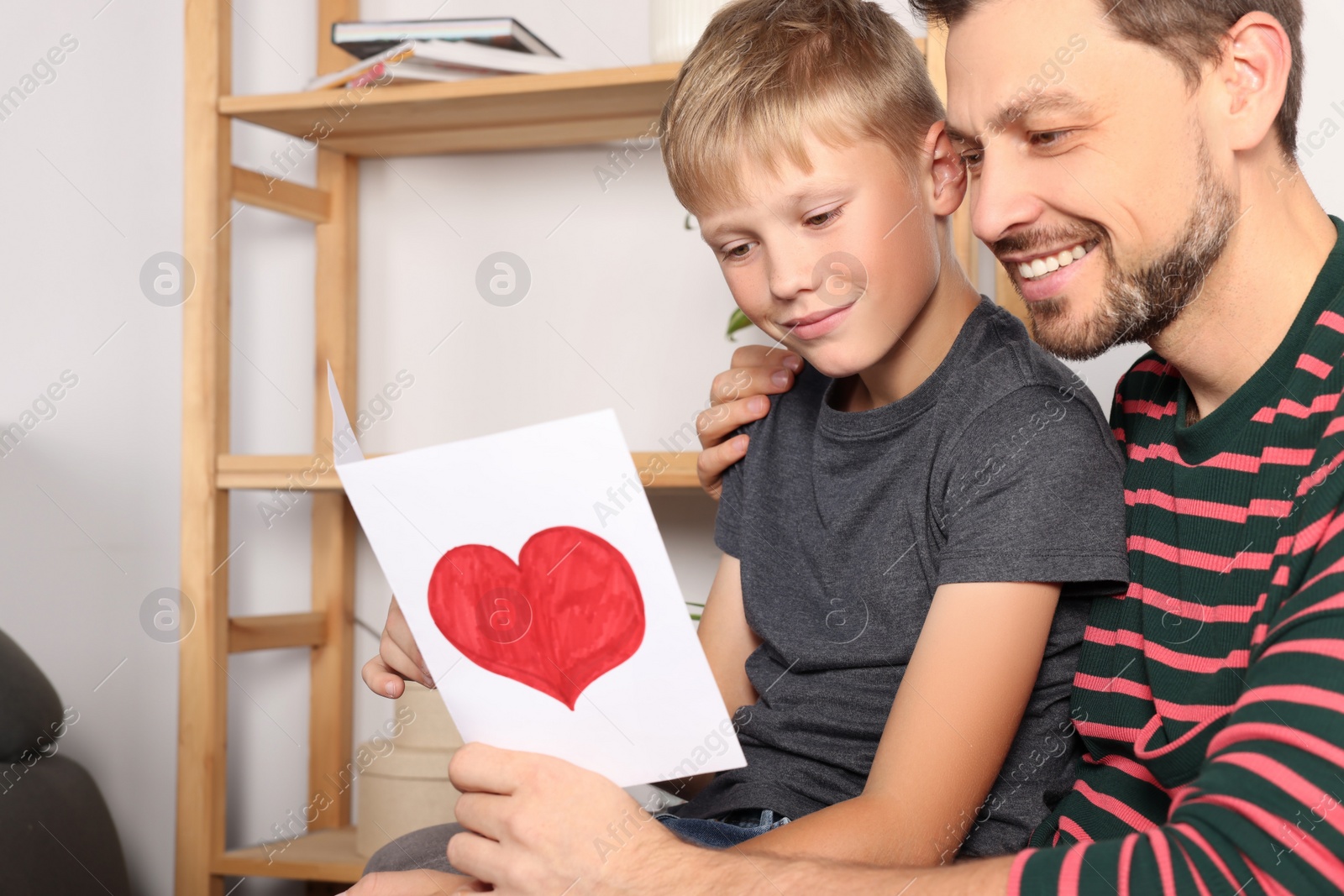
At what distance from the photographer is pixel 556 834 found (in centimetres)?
78

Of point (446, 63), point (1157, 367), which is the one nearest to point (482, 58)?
point (446, 63)

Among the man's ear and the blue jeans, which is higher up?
the man's ear

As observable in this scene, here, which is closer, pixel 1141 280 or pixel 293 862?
pixel 1141 280

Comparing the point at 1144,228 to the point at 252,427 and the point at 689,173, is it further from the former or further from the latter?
the point at 252,427

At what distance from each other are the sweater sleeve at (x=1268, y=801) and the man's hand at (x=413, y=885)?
17.0 inches

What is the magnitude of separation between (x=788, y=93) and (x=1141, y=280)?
36 cm

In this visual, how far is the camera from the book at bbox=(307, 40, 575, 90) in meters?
1.62

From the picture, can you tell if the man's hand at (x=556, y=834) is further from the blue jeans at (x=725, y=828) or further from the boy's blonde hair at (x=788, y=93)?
the boy's blonde hair at (x=788, y=93)

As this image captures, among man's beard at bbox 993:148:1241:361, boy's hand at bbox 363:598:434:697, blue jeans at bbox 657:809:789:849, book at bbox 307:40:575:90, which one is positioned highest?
book at bbox 307:40:575:90

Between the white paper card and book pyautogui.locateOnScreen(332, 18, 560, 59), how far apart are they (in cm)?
102

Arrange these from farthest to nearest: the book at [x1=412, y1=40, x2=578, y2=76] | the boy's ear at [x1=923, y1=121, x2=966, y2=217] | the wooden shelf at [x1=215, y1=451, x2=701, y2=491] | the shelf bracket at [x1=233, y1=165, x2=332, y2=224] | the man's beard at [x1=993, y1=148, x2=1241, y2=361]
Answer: the shelf bracket at [x1=233, y1=165, x2=332, y2=224], the book at [x1=412, y1=40, x2=578, y2=76], the wooden shelf at [x1=215, y1=451, x2=701, y2=491], the boy's ear at [x1=923, y1=121, x2=966, y2=217], the man's beard at [x1=993, y1=148, x2=1241, y2=361]

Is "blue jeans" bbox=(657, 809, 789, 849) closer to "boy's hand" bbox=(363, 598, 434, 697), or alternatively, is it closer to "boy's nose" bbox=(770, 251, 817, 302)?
"boy's hand" bbox=(363, 598, 434, 697)

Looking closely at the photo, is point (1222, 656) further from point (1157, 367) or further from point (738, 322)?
point (738, 322)

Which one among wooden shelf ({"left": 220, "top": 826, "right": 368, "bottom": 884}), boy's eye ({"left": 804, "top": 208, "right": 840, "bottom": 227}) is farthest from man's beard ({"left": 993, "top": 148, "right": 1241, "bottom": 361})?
wooden shelf ({"left": 220, "top": 826, "right": 368, "bottom": 884})
